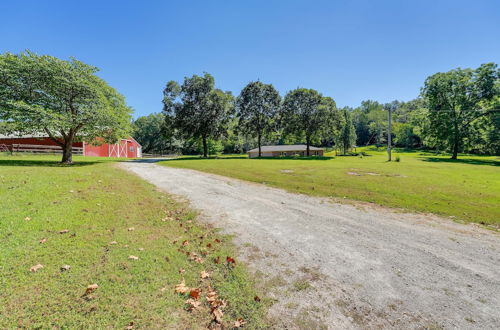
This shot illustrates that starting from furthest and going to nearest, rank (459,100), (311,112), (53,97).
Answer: (311,112), (459,100), (53,97)

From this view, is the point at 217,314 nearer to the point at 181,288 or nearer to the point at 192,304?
the point at 192,304

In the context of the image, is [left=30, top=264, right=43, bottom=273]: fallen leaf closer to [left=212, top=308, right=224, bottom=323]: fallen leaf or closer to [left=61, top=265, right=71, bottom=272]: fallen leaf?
[left=61, top=265, right=71, bottom=272]: fallen leaf

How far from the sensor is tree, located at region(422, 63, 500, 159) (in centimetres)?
3356

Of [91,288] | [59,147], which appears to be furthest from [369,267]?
[59,147]

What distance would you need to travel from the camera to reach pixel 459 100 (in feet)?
116

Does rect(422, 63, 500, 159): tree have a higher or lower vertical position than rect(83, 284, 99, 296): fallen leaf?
higher

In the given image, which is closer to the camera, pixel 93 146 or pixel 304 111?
pixel 93 146

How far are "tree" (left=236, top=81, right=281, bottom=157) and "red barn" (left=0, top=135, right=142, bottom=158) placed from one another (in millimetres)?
23279

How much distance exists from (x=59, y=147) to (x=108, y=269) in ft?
126

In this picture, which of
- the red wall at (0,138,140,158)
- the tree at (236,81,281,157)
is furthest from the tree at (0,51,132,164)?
the tree at (236,81,281,157)

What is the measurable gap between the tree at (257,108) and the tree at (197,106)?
4.23 meters

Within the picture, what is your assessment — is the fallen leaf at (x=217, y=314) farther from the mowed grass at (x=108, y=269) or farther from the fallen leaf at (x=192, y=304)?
the fallen leaf at (x=192, y=304)

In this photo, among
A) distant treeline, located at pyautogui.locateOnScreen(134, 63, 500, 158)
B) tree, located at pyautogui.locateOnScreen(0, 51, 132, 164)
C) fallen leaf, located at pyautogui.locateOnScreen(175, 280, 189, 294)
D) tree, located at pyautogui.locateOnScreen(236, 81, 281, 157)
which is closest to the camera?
fallen leaf, located at pyautogui.locateOnScreen(175, 280, 189, 294)

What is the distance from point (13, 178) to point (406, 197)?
51.8 feet
